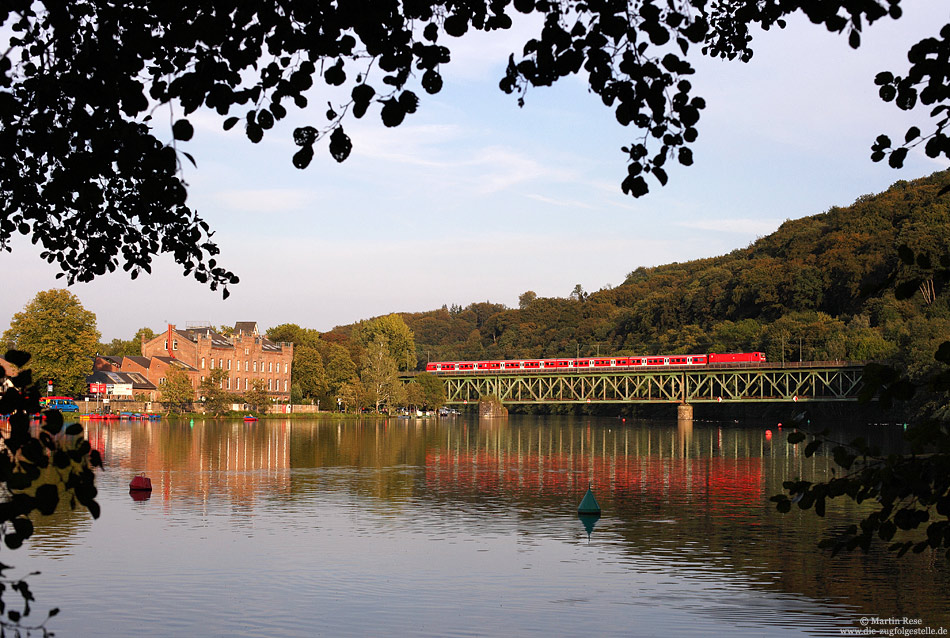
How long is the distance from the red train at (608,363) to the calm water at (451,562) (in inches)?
3187

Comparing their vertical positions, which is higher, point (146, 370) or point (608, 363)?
point (608, 363)

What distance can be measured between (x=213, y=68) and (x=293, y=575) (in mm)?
16546

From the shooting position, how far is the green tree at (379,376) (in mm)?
129625

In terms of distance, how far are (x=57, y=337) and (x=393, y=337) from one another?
189ft

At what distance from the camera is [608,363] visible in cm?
13150

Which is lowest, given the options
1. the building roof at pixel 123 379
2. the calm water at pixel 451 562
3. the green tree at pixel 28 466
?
the calm water at pixel 451 562

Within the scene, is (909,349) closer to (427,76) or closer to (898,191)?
(898,191)

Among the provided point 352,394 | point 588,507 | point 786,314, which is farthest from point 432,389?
point 588,507

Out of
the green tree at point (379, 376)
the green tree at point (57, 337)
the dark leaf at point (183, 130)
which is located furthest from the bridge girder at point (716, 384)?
the dark leaf at point (183, 130)

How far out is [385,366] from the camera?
433 feet

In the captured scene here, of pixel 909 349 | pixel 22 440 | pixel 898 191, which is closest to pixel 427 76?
pixel 22 440

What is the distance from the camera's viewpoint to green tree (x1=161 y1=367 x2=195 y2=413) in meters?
105

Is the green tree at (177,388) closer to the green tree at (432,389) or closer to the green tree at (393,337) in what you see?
the green tree at (393,337)

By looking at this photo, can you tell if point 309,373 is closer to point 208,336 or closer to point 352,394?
point 352,394
